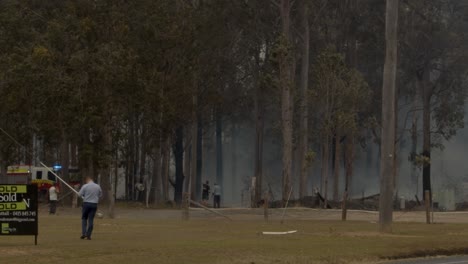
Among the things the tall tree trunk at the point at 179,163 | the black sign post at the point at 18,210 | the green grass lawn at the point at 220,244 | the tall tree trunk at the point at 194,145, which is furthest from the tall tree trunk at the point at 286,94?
the black sign post at the point at 18,210

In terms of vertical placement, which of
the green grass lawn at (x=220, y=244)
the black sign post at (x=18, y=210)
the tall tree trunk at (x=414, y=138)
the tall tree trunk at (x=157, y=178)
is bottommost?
the green grass lawn at (x=220, y=244)

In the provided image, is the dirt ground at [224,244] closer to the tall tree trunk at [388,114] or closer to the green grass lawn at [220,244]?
the green grass lawn at [220,244]

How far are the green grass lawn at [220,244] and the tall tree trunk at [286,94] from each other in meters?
27.4

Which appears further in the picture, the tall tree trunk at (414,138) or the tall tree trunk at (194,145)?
the tall tree trunk at (414,138)

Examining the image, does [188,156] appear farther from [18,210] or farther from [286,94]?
[18,210]

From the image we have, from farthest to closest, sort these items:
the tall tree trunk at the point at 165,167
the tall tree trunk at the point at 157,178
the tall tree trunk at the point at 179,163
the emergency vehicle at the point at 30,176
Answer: the tall tree trunk at the point at 179,163, the emergency vehicle at the point at 30,176, the tall tree trunk at the point at 165,167, the tall tree trunk at the point at 157,178

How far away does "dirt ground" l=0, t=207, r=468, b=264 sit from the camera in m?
21.3

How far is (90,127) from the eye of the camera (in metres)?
42.1

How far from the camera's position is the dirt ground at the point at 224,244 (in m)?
21.3

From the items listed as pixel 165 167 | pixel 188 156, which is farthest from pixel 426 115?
pixel 165 167

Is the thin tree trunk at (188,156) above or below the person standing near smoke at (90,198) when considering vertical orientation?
above

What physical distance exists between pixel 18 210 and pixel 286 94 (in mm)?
41249

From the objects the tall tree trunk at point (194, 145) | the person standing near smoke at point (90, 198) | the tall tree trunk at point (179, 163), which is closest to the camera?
the person standing near smoke at point (90, 198)

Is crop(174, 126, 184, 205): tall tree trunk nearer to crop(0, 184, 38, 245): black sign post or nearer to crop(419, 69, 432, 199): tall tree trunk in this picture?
crop(419, 69, 432, 199): tall tree trunk
